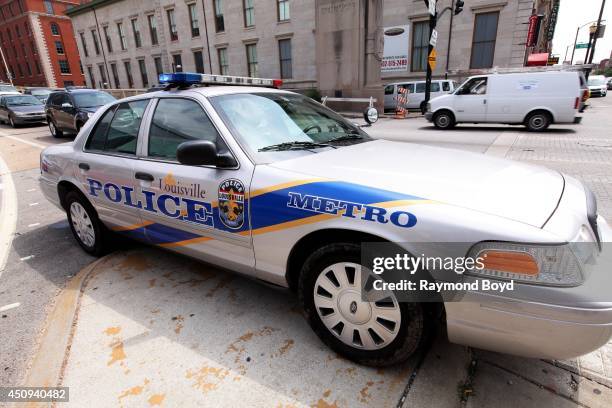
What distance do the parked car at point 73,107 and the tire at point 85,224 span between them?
852 cm

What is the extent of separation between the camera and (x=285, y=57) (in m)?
28.4

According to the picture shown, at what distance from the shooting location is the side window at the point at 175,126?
2734mm

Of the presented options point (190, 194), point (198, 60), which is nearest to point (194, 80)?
point (190, 194)

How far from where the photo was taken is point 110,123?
3.55 m

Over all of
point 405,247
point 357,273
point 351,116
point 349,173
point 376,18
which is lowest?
point 351,116

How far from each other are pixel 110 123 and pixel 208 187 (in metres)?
1.70

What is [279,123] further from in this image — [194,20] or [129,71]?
[129,71]

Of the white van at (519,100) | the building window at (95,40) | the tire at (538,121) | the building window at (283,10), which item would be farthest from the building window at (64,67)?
the tire at (538,121)

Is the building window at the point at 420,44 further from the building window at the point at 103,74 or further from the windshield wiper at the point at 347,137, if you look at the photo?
the building window at the point at 103,74

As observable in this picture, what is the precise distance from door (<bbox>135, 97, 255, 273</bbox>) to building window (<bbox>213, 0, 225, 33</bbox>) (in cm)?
3185

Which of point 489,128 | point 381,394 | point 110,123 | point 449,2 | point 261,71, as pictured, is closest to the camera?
point 381,394

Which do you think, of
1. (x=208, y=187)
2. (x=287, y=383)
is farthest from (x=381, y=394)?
(x=208, y=187)

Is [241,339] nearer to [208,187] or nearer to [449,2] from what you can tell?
[208,187]

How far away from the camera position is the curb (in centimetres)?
226
